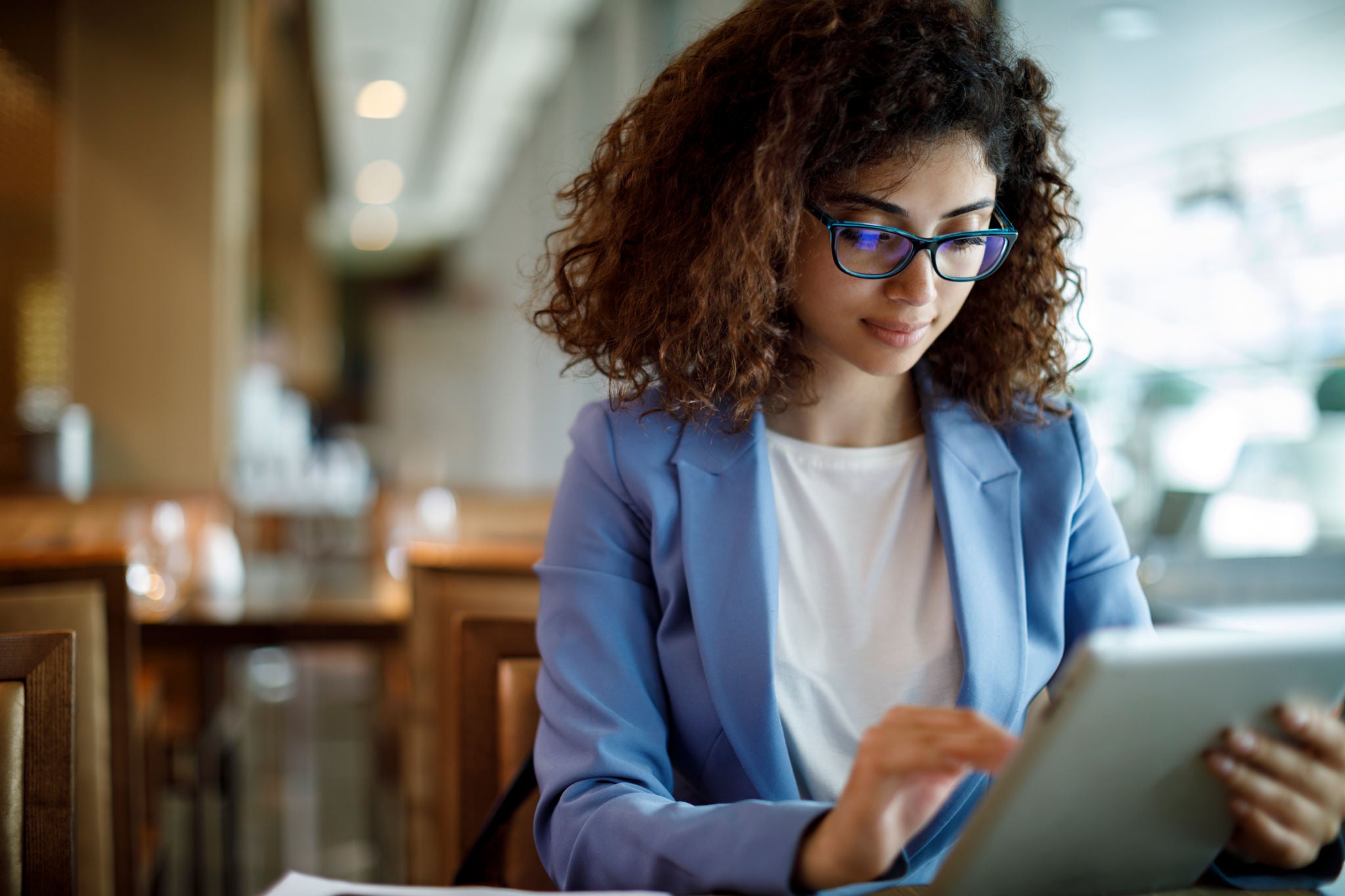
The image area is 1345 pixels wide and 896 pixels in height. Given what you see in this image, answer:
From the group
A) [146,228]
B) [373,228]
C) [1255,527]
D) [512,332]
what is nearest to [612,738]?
[1255,527]

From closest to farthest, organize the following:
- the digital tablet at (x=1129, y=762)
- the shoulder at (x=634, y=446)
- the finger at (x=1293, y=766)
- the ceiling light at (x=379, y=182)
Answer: the digital tablet at (x=1129, y=762)
the finger at (x=1293, y=766)
the shoulder at (x=634, y=446)
the ceiling light at (x=379, y=182)

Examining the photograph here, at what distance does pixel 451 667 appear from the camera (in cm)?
155

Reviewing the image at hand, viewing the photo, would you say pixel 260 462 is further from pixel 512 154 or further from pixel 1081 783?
pixel 1081 783

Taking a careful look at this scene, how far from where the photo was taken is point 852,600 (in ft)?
3.54

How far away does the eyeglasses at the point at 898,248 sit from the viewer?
0.97 m

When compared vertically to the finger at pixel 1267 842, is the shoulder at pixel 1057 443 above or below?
above

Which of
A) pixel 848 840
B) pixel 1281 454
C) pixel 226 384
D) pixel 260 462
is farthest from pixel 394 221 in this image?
pixel 848 840

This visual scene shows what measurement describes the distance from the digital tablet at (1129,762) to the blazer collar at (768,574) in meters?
0.27

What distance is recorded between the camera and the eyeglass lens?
97 centimetres

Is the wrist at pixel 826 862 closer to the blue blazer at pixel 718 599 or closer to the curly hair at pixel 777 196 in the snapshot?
the blue blazer at pixel 718 599

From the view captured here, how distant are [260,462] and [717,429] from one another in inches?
229

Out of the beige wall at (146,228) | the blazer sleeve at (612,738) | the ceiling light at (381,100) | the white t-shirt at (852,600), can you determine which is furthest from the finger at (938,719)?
the ceiling light at (381,100)

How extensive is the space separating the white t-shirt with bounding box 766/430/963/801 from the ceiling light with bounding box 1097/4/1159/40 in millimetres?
1827

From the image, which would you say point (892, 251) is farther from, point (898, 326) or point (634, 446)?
point (634, 446)
